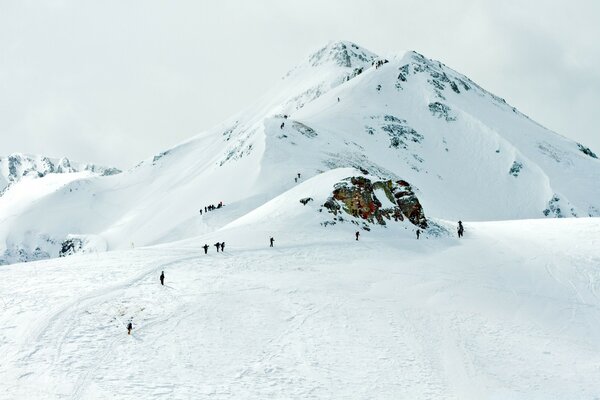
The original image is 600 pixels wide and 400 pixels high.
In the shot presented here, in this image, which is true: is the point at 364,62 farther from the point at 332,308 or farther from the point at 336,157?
the point at 332,308

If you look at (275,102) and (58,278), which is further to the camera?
(275,102)

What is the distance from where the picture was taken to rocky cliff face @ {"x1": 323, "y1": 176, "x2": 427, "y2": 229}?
152 feet

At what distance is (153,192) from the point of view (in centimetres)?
11688

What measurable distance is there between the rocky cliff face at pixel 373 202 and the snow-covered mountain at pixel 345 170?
16 centimetres

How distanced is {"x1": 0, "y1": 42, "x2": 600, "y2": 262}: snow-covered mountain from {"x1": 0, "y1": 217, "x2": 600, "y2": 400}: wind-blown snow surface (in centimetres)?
1262

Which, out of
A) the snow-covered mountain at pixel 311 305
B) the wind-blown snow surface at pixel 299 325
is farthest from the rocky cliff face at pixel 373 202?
the wind-blown snow surface at pixel 299 325

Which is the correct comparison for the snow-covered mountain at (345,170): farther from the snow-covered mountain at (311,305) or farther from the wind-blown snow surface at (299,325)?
the wind-blown snow surface at (299,325)

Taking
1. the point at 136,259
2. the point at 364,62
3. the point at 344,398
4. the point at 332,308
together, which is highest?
the point at 364,62

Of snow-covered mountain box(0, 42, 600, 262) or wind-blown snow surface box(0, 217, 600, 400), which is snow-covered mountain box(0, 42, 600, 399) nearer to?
wind-blown snow surface box(0, 217, 600, 400)

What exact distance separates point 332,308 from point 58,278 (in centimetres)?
1665

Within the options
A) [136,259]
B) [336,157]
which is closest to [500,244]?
[136,259]

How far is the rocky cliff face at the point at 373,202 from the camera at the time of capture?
46.4 metres

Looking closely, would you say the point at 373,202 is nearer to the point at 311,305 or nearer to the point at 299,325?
the point at 311,305

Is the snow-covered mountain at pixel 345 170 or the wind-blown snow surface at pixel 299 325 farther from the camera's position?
the snow-covered mountain at pixel 345 170
